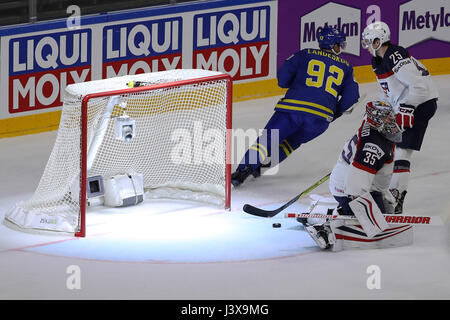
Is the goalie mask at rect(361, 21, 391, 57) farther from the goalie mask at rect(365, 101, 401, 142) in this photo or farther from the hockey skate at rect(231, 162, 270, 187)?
the hockey skate at rect(231, 162, 270, 187)

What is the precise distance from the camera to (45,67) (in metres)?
10.1

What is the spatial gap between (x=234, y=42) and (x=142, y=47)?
3.13ft

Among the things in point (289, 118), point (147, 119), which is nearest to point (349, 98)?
point (289, 118)

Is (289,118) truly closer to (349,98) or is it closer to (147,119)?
(349,98)

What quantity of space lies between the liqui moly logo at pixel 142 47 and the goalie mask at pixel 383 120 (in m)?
3.75

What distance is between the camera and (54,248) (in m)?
7.27

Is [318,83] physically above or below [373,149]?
above

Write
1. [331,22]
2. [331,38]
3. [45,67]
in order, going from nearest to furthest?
[331,38], [45,67], [331,22]

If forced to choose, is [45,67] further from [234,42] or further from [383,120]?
[383,120]

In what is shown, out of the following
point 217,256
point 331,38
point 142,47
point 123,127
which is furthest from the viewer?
point 142,47

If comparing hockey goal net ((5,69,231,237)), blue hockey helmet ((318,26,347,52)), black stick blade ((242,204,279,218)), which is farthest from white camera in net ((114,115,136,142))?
blue hockey helmet ((318,26,347,52))

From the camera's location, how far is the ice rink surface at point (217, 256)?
649 cm

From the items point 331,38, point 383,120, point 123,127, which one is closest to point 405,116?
point 383,120

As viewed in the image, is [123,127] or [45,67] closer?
[123,127]
